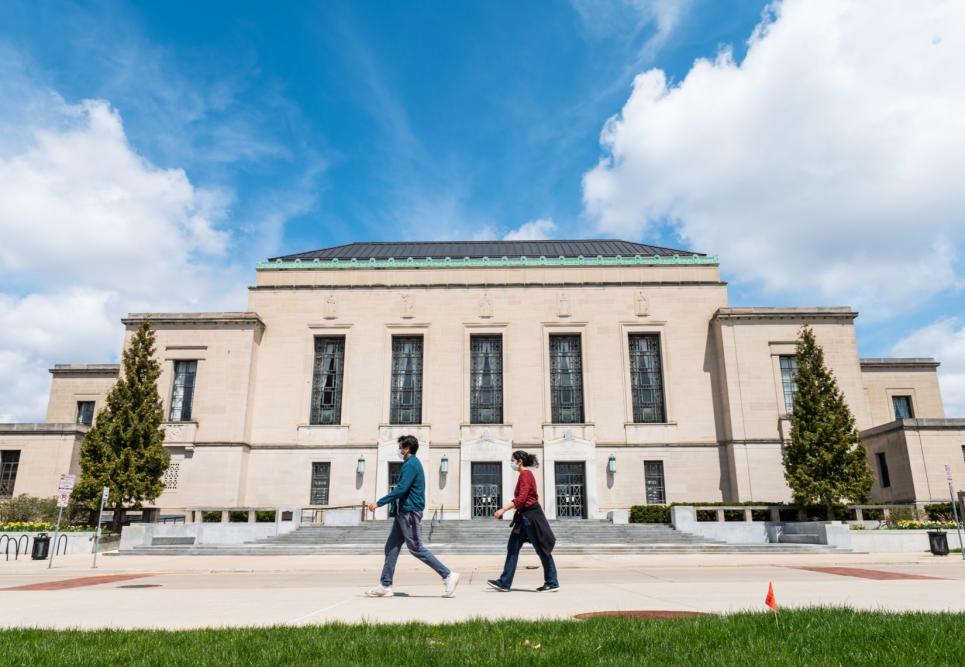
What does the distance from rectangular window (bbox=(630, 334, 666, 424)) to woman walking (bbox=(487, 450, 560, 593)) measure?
26.1m

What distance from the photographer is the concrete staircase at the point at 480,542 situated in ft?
76.7

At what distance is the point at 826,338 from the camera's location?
115 feet

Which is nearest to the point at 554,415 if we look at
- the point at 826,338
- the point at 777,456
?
the point at 777,456

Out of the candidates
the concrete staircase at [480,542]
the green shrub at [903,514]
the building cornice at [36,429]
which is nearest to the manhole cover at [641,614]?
the concrete staircase at [480,542]

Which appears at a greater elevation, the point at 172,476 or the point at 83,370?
the point at 83,370

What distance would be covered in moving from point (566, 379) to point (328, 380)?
12.9 m

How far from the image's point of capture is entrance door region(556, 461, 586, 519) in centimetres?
3375

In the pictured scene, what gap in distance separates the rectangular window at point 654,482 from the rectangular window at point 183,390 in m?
23.8

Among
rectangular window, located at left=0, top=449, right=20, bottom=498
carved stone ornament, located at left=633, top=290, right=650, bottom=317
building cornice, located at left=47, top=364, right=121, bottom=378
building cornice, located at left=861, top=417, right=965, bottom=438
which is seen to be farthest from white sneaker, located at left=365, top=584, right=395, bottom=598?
building cornice, located at left=47, top=364, right=121, bottom=378

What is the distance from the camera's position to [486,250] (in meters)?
42.9

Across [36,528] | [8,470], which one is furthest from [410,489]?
[8,470]

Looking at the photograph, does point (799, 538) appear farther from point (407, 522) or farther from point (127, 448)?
point (127, 448)

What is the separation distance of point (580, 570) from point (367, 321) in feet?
76.5

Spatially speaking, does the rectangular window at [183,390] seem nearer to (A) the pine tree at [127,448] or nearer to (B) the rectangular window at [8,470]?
(A) the pine tree at [127,448]
